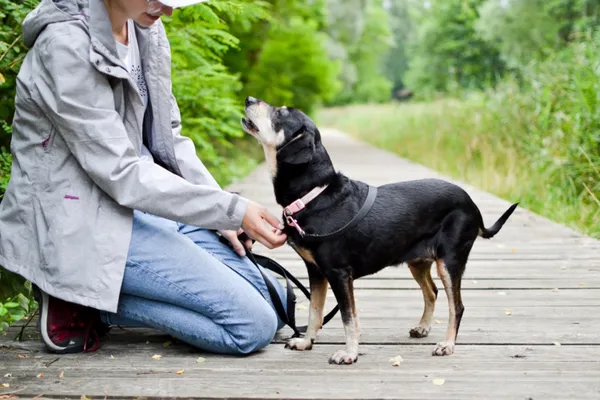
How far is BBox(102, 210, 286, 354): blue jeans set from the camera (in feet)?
9.86

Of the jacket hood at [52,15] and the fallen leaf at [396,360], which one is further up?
the jacket hood at [52,15]

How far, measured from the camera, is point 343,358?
9.59 feet

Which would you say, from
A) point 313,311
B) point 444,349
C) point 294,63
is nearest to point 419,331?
point 444,349

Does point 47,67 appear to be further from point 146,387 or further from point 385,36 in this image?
point 385,36

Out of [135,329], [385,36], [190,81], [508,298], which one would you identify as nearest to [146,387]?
[135,329]

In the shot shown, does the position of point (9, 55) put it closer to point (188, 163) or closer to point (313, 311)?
point (188, 163)

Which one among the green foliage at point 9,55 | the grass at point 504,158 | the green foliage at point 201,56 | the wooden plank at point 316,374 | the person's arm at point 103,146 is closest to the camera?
the wooden plank at point 316,374

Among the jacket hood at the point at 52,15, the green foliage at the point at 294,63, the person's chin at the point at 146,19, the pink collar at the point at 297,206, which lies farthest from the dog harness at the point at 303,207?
the green foliage at the point at 294,63

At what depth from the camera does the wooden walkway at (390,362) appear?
2613 millimetres

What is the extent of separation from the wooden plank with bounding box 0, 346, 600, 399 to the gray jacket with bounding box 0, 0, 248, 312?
0.30 m

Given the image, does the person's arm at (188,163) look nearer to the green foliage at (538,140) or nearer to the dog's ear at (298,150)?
the dog's ear at (298,150)

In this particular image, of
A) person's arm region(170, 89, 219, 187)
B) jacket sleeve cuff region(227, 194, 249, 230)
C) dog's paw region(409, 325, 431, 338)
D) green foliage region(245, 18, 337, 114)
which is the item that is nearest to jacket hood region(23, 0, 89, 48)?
person's arm region(170, 89, 219, 187)

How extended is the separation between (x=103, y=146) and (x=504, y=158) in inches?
301

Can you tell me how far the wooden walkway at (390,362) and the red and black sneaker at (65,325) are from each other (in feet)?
0.20
